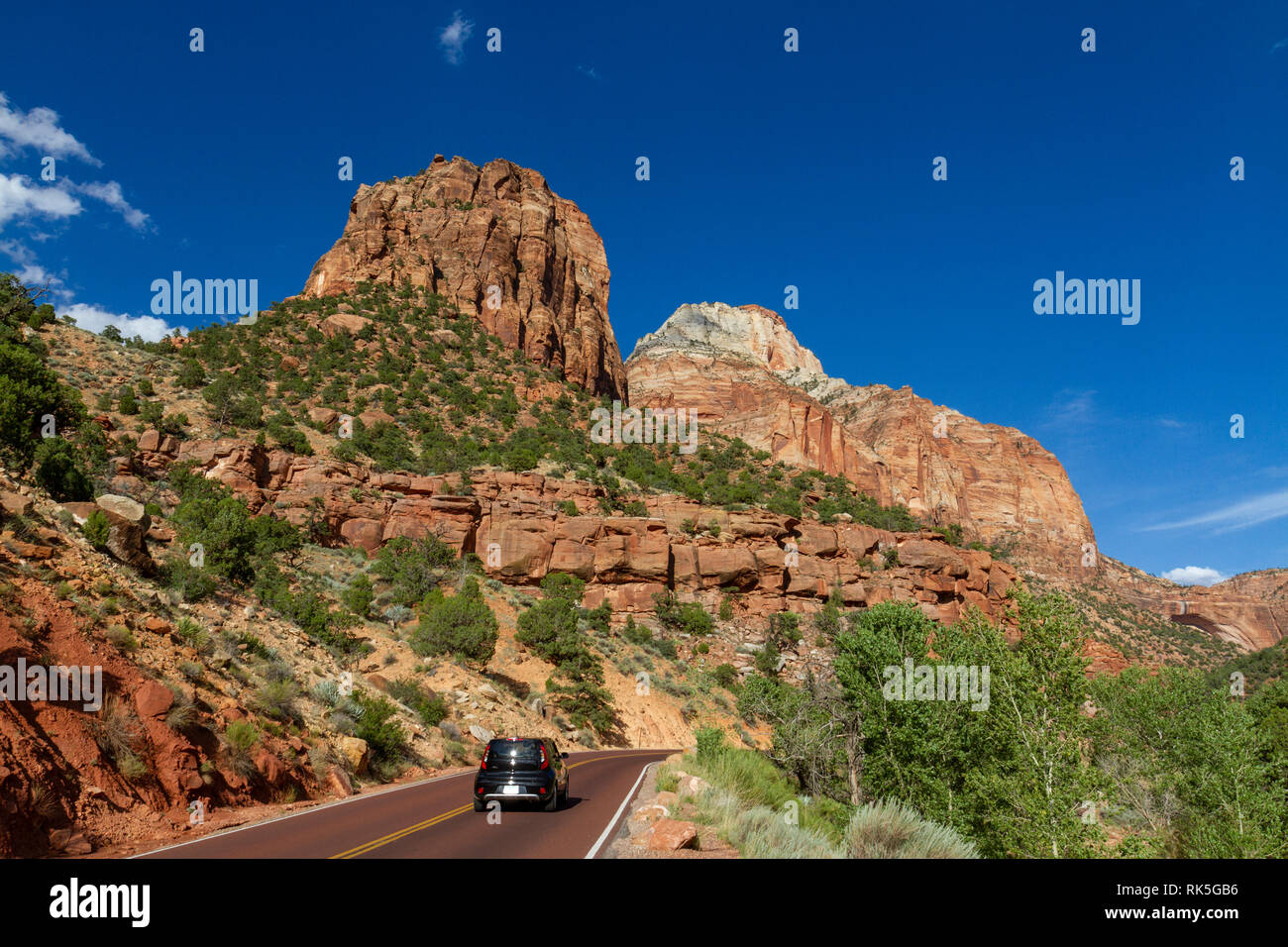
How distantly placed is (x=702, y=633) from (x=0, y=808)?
45393 mm

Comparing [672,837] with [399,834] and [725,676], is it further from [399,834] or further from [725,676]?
[725,676]

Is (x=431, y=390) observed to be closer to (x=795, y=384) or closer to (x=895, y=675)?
(x=895, y=675)

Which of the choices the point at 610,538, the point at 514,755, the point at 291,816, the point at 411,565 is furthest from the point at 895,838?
the point at 610,538

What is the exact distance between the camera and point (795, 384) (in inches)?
6629

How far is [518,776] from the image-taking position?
12.5 m

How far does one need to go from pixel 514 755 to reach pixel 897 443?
13141cm

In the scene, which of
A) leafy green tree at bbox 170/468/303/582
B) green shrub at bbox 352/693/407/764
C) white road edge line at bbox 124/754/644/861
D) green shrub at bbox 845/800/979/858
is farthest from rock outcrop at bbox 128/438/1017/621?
green shrub at bbox 845/800/979/858

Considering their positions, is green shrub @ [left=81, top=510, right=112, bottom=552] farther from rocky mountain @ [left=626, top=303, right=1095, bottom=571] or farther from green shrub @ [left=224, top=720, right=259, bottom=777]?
rocky mountain @ [left=626, top=303, right=1095, bottom=571]

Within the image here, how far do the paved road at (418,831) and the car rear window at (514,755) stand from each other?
2.74ft

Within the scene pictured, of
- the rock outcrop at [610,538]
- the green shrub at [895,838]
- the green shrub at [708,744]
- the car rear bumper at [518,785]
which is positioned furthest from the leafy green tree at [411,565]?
the green shrub at [895,838]

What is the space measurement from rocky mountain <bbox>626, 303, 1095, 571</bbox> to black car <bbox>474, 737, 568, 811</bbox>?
9917 cm

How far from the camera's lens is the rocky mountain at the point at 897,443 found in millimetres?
114875

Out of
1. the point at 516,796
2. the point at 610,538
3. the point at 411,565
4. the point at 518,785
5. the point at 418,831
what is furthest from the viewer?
the point at 610,538

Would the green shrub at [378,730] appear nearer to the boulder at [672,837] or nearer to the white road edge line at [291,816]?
the white road edge line at [291,816]
